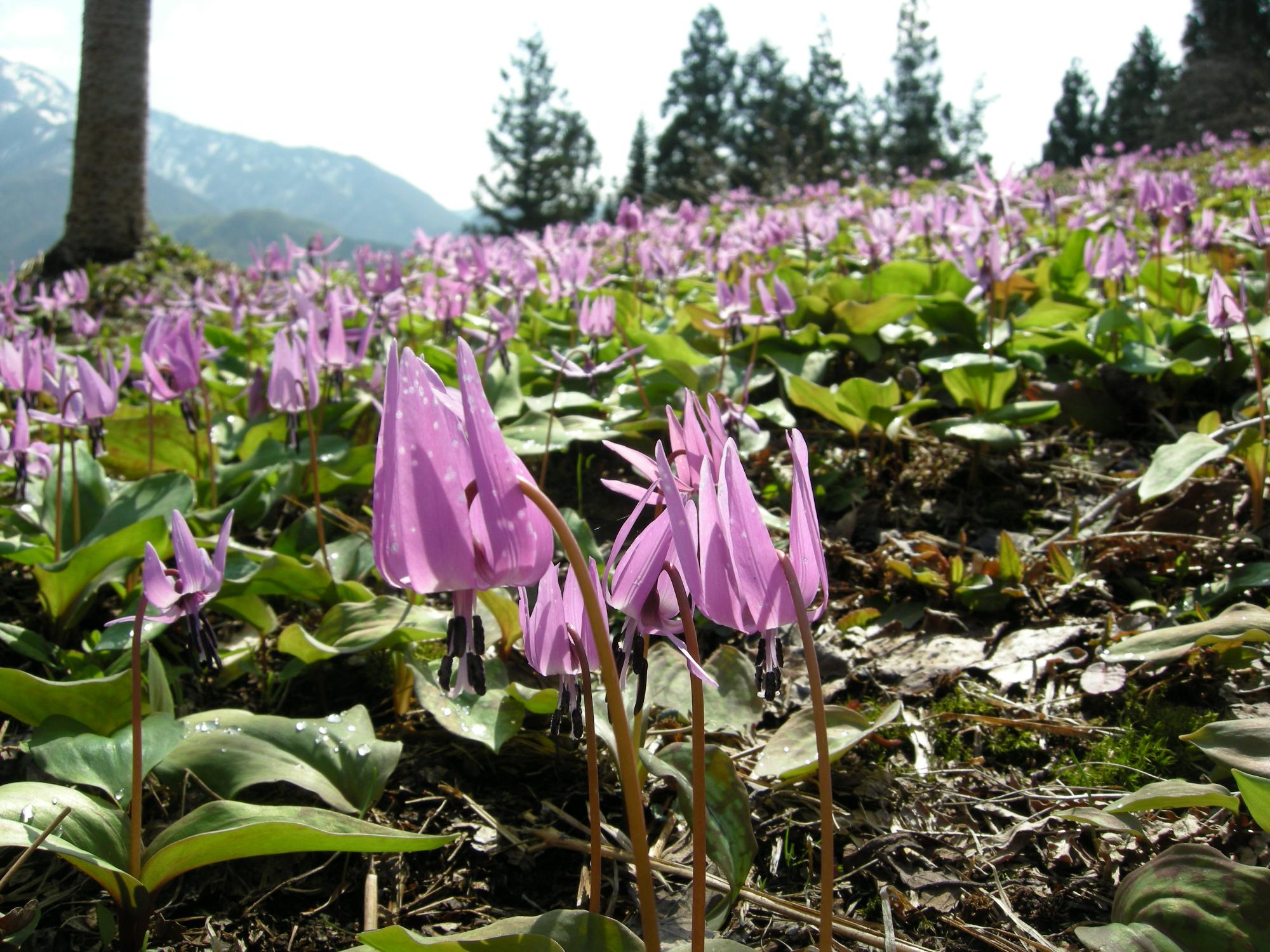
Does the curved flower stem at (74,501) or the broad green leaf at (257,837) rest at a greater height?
the curved flower stem at (74,501)

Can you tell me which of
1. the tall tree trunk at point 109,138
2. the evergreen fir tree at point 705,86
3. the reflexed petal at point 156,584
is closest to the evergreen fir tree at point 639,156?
the evergreen fir tree at point 705,86

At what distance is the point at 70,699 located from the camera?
142 cm

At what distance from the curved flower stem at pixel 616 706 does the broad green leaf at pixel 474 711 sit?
67cm

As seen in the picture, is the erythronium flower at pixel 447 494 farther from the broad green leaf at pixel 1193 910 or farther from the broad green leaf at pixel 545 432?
the broad green leaf at pixel 545 432

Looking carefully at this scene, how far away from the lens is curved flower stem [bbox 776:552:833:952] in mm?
769

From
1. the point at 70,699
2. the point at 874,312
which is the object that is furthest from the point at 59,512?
the point at 874,312

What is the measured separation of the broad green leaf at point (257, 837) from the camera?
3.17ft

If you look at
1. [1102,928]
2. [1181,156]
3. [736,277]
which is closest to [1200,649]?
[1102,928]

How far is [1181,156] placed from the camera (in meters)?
11.9

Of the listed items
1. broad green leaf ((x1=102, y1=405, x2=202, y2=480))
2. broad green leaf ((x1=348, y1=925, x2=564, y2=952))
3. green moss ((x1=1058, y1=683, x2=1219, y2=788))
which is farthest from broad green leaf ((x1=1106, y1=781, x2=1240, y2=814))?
broad green leaf ((x1=102, y1=405, x2=202, y2=480))

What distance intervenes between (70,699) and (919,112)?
48281 millimetres

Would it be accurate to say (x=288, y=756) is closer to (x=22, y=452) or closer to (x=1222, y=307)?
(x=22, y=452)

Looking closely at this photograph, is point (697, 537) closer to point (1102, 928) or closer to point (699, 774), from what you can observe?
point (699, 774)

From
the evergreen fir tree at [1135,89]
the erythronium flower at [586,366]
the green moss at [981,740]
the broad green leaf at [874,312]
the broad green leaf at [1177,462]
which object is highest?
the evergreen fir tree at [1135,89]
